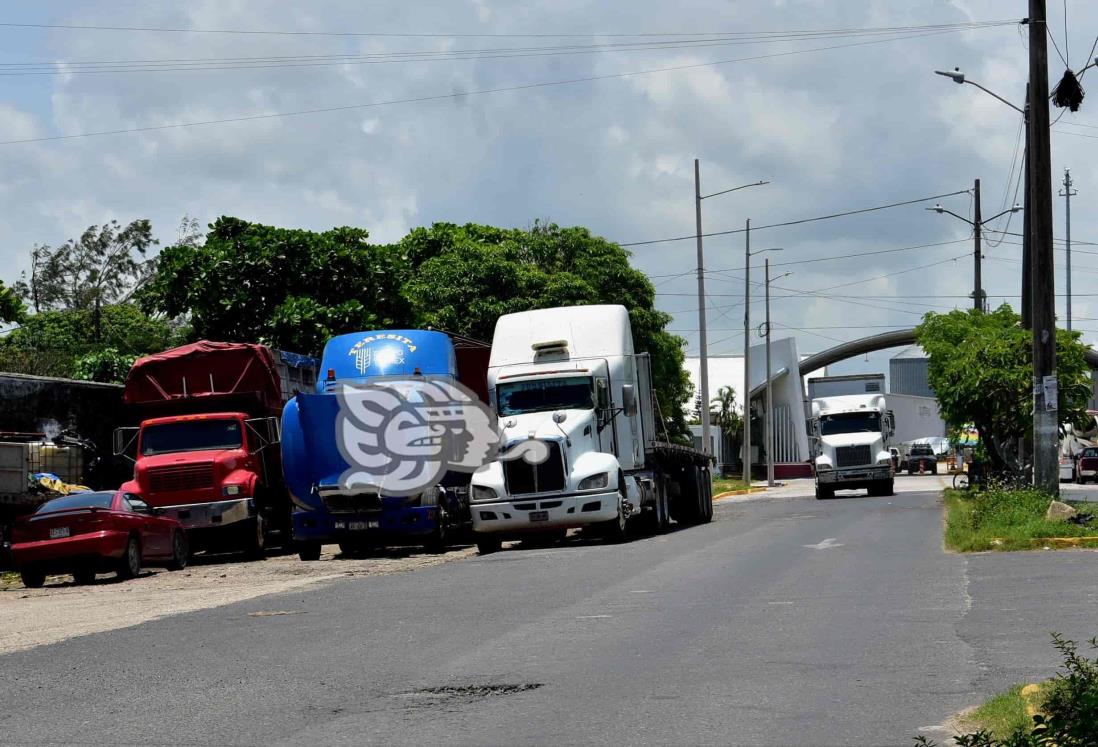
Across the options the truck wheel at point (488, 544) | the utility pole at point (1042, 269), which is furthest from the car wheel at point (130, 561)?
the utility pole at point (1042, 269)

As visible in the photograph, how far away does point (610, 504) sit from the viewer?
23.9 meters

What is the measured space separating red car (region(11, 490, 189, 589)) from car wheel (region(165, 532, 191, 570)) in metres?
1.30

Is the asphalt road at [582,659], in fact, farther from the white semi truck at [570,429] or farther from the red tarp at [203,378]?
the red tarp at [203,378]

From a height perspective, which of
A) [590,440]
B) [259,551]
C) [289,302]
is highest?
[289,302]

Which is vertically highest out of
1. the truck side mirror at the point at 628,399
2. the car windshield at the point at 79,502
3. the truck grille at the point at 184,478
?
the truck side mirror at the point at 628,399

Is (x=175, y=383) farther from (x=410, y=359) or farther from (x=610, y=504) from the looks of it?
(x=610, y=504)

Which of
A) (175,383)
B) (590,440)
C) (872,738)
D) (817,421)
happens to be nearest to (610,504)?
(590,440)

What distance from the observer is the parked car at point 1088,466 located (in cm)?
5856

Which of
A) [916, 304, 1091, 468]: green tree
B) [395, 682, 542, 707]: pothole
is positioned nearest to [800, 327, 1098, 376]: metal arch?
[916, 304, 1091, 468]: green tree

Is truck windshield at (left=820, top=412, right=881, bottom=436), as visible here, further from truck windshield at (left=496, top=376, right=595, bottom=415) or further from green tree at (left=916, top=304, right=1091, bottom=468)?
truck windshield at (left=496, top=376, right=595, bottom=415)

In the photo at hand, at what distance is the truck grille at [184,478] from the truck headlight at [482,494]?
16.9ft

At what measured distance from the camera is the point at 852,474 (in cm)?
4712

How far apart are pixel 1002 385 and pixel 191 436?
21093 millimetres

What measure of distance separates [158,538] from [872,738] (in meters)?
18.3
